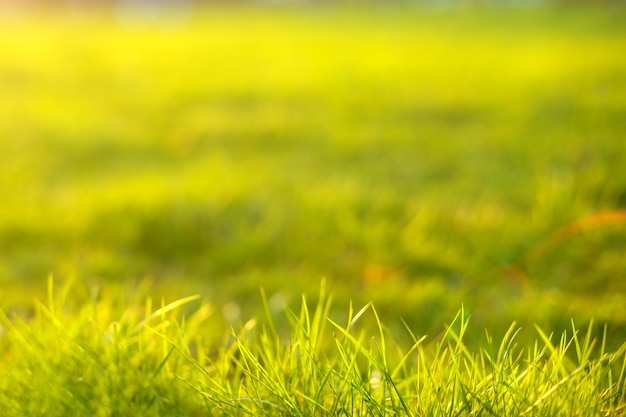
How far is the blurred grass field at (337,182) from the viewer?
3.21 meters

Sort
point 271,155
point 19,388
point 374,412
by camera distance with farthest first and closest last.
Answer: point 271,155, point 19,388, point 374,412

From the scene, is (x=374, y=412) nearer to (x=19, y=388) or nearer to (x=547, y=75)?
(x=19, y=388)

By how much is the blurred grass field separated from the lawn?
0.06 ft

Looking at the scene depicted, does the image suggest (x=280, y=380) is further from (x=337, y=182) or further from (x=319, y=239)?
(x=337, y=182)

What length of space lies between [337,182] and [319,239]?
75 centimetres

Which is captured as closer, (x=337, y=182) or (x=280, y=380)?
(x=280, y=380)

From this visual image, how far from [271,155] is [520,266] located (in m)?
2.32

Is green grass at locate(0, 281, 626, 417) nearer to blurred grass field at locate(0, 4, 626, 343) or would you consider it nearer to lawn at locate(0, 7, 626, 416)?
lawn at locate(0, 7, 626, 416)

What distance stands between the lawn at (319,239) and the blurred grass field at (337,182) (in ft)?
0.06

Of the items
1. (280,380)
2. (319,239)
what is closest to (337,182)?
(319,239)

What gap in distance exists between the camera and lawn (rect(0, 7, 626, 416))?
1.75 meters

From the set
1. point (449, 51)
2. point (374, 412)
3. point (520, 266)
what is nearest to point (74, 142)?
point (520, 266)

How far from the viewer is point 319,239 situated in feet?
11.9

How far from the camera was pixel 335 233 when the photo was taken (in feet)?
12.1
